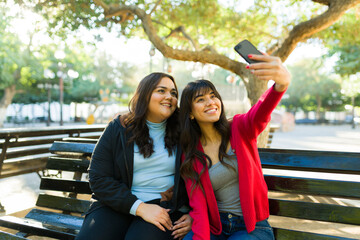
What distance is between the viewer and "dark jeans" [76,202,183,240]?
2.19 meters

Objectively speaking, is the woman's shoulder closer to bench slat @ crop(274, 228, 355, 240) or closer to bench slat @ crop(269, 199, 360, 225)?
bench slat @ crop(269, 199, 360, 225)

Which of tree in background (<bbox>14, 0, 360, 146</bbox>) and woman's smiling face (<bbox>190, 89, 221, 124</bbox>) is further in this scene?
tree in background (<bbox>14, 0, 360, 146</bbox>)

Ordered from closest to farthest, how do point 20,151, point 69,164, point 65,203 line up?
point 65,203 → point 69,164 → point 20,151

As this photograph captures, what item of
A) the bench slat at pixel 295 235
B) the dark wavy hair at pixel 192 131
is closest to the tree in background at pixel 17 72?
the dark wavy hair at pixel 192 131

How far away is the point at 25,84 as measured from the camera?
31.7 m

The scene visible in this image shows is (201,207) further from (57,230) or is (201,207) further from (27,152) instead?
(27,152)

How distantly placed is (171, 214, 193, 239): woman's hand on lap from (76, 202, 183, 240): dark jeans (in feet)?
0.16

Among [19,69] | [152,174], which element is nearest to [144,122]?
[152,174]

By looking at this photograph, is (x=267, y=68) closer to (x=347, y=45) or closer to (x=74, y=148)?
(x=74, y=148)

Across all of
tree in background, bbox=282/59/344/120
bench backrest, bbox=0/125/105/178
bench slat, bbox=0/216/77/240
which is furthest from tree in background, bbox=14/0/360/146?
tree in background, bbox=282/59/344/120

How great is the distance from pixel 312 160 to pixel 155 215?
4.11ft

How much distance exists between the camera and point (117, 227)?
230cm

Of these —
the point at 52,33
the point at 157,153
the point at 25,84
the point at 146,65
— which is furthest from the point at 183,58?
the point at 146,65

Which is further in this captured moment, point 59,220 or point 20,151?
point 20,151
